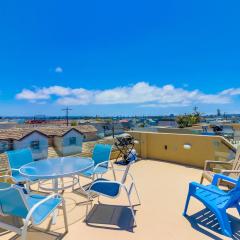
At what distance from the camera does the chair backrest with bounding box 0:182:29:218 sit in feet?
6.21

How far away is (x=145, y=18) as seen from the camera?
31.0 feet

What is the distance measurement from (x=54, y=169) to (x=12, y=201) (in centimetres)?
113

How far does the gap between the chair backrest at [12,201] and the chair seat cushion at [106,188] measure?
1039 mm

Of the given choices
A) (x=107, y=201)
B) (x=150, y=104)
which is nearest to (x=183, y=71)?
(x=107, y=201)

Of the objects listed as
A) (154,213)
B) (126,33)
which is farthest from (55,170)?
(126,33)

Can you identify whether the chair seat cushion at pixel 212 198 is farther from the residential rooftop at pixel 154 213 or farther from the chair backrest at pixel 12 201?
the chair backrest at pixel 12 201

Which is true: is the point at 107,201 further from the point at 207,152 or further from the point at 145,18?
the point at 145,18

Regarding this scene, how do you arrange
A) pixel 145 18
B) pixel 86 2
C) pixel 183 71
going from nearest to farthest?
pixel 86 2, pixel 145 18, pixel 183 71

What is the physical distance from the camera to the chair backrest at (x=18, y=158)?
376 centimetres

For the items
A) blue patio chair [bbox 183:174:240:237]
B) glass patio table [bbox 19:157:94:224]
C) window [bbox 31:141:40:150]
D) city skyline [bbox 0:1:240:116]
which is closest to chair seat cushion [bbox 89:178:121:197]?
glass patio table [bbox 19:157:94:224]

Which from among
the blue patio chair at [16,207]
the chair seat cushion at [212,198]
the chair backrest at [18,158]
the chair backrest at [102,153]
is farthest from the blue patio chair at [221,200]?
the chair backrest at [18,158]

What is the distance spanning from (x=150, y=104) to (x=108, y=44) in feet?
118

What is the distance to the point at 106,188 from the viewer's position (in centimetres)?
285

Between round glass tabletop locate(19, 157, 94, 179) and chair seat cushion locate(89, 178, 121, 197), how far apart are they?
0.32m
